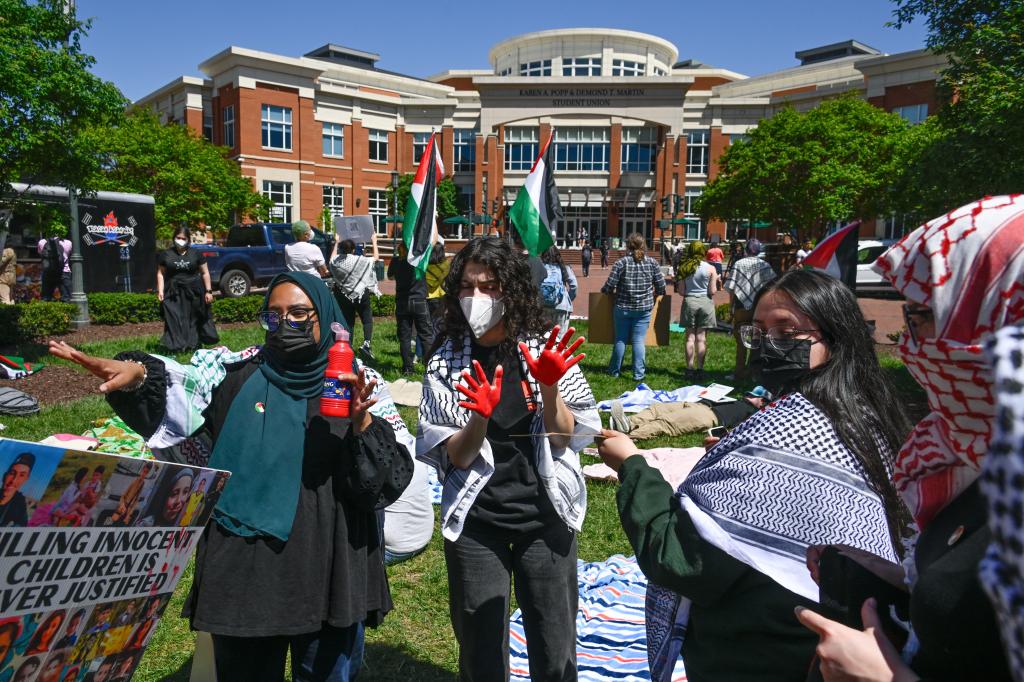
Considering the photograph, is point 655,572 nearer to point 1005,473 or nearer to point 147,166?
point 1005,473

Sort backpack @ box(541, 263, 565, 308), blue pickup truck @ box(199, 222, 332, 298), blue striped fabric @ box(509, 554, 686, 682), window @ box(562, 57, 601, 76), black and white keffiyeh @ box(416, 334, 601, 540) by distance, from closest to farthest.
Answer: black and white keffiyeh @ box(416, 334, 601, 540) → blue striped fabric @ box(509, 554, 686, 682) → backpack @ box(541, 263, 565, 308) → blue pickup truck @ box(199, 222, 332, 298) → window @ box(562, 57, 601, 76)

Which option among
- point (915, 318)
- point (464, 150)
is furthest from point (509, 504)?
point (464, 150)

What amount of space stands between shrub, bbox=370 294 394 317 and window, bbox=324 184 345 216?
1404 inches

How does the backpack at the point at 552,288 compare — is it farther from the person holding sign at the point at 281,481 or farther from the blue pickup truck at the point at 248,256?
the blue pickup truck at the point at 248,256

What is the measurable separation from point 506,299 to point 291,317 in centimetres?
88

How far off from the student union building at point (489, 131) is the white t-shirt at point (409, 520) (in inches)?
1679

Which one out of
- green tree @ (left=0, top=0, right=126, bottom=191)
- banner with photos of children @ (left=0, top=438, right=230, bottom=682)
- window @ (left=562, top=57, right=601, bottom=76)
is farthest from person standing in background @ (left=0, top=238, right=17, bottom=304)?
window @ (left=562, top=57, right=601, bottom=76)

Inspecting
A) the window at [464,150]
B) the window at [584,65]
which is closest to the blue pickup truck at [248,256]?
the window at [464,150]

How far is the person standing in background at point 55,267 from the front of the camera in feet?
55.3

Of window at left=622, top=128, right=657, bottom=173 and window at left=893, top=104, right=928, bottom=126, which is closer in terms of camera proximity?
window at left=893, top=104, right=928, bottom=126

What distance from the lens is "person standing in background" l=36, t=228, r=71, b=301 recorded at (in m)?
16.8

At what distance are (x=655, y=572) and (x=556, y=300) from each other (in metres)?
8.41

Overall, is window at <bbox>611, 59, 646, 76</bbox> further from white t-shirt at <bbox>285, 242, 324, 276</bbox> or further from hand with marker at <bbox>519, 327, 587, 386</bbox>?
hand with marker at <bbox>519, 327, 587, 386</bbox>

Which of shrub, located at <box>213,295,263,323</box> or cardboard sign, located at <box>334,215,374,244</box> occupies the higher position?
cardboard sign, located at <box>334,215,374,244</box>
